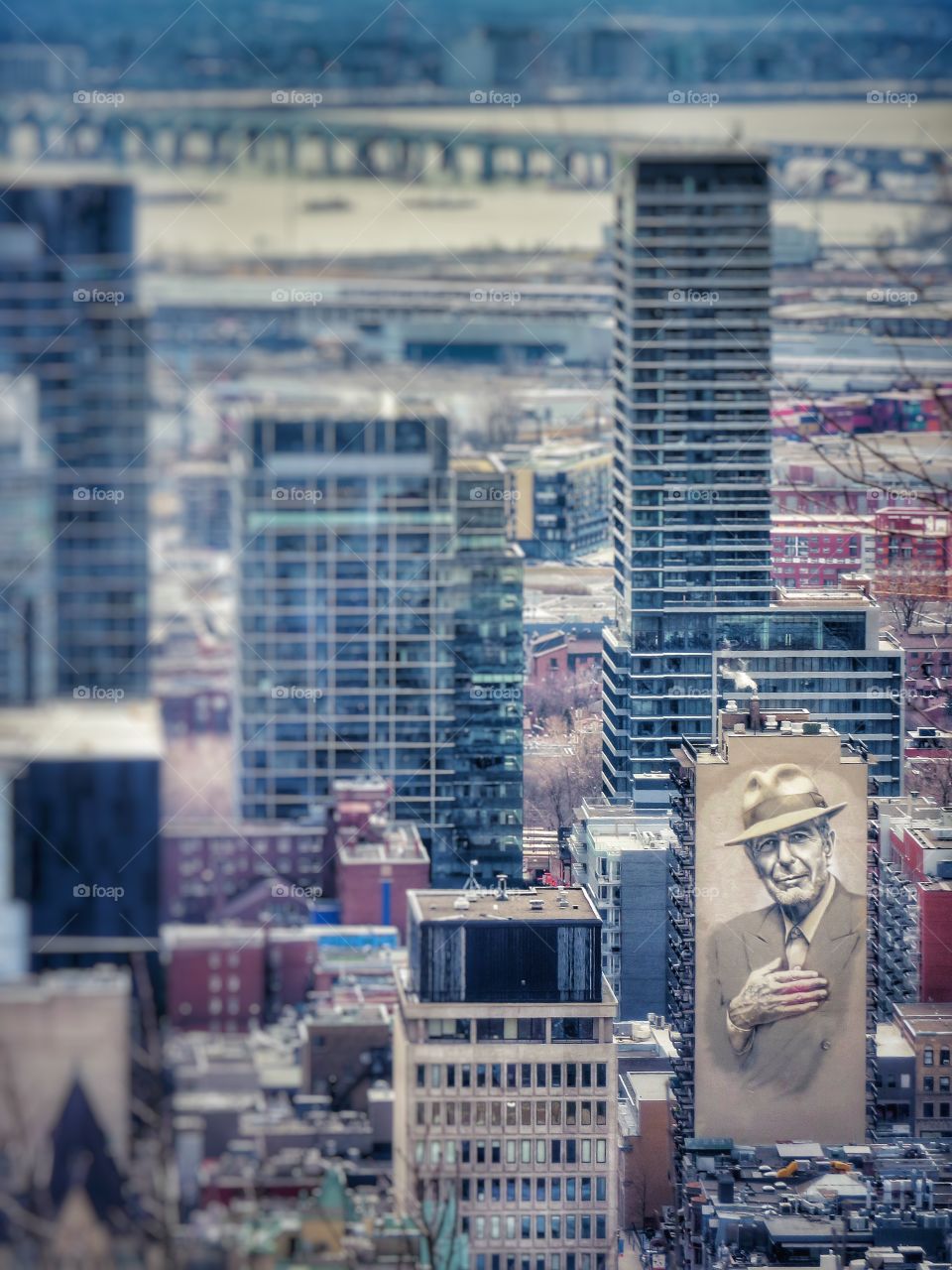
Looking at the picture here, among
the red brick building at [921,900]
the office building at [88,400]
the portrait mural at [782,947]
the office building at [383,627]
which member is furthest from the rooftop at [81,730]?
the red brick building at [921,900]

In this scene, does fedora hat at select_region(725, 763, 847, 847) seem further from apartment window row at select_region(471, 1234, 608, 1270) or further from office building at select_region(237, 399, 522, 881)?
apartment window row at select_region(471, 1234, 608, 1270)

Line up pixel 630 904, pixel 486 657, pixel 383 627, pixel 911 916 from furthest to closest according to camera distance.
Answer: pixel 486 657 → pixel 383 627 → pixel 911 916 → pixel 630 904

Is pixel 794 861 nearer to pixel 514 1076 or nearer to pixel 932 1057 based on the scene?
pixel 932 1057

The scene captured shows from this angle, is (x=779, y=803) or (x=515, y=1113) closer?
(x=515, y=1113)

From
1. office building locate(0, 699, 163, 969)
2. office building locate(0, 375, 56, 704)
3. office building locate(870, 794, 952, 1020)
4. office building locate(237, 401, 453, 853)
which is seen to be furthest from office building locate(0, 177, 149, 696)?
office building locate(870, 794, 952, 1020)

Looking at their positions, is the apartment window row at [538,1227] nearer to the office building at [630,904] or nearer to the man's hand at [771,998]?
the man's hand at [771,998]

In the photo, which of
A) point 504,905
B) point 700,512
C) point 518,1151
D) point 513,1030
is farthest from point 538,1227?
point 700,512
